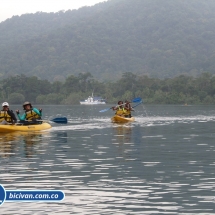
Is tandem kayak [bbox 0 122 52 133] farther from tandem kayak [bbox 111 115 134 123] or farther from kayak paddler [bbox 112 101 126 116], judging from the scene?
kayak paddler [bbox 112 101 126 116]

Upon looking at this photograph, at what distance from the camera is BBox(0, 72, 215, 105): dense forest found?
166125 millimetres

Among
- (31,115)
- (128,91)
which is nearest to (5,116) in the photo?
(31,115)

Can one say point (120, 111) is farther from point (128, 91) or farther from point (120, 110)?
point (128, 91)

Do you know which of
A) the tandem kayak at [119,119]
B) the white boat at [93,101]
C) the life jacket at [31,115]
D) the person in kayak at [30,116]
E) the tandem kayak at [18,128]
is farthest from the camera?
the white boat at [93,101]

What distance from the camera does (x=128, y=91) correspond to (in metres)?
181

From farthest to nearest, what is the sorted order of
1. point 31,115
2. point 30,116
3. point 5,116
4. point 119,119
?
1. point 119,119
2. point 30,116
3. point 31,115
4. point 5,116

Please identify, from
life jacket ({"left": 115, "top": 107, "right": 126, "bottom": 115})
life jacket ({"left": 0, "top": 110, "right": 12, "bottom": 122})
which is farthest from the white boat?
life jacket ({"left": 0, "top": 110, "right": 12, "bottom": 122})

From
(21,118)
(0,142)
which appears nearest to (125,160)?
(0,142)

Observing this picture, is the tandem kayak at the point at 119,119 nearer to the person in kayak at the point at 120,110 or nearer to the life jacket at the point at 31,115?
the person in kayak at the point at 120,110

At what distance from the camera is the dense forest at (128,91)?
545ft

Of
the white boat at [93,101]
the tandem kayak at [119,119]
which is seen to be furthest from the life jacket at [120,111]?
the white boat at [93,101]

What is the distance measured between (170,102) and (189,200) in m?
150

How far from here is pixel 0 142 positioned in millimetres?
32531

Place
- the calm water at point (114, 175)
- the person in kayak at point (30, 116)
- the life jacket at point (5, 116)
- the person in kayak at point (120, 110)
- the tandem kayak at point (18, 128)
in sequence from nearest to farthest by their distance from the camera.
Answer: the calm water at point (114, 175), the tandem kayak at point (18, 128), the life jacket at point (5, 116), the person in kayak at point (30, 116), the person in kayak at point (120, 110)
